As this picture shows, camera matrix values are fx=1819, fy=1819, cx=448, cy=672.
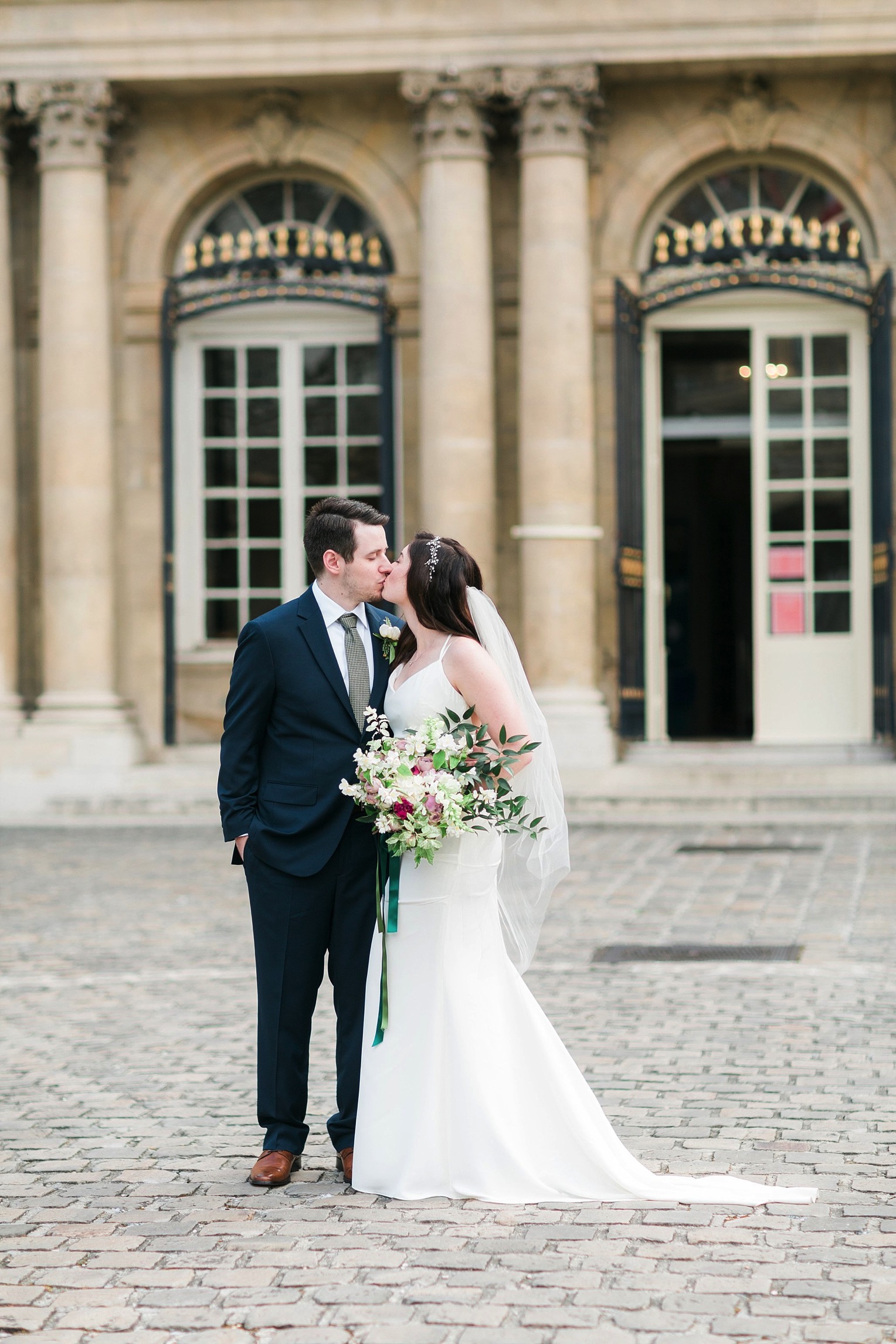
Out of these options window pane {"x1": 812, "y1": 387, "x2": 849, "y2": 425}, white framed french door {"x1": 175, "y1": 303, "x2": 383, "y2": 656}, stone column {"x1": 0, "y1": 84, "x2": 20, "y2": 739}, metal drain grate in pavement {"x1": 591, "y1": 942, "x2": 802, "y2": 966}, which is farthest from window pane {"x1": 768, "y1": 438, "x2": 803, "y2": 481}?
metal drain grate in pavement {"x1": 591, "y1": 942, "x2": 802, "y2": 966}

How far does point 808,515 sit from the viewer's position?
15609mm

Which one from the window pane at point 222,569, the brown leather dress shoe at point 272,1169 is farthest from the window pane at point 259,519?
the brown leather dress shoe at point 272,1169

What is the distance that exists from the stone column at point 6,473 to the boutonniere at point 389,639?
11.0 meters

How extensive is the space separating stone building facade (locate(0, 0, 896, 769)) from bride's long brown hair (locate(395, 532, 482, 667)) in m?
9.82

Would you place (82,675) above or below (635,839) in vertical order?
above

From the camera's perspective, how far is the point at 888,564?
14.9 m

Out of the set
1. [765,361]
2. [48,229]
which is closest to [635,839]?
[765,361]

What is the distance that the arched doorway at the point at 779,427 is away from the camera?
15.2m

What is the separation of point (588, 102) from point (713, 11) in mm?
1204

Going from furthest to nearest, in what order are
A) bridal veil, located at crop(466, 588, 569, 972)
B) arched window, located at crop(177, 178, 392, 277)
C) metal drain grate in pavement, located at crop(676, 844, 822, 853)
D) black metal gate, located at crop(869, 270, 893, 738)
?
arched window, located at crop(177, 178, 392, 277)
black metal gate, located at crop(869, 270, 893, 738)
metal drain grate in pavement, located at crop(676, 844, 822, 853)
bridal veil, located at crop(466, 588, 569, 972)

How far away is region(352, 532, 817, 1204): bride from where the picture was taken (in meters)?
4.57

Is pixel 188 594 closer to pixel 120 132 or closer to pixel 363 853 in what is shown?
pixel 120 132

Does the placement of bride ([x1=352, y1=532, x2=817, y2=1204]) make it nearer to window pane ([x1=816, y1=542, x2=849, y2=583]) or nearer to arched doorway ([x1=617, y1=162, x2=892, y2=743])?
arched doorway ([x1=617, y1=162, x2=892, y2=743])

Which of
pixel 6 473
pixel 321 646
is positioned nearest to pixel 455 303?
pixel 6 473
